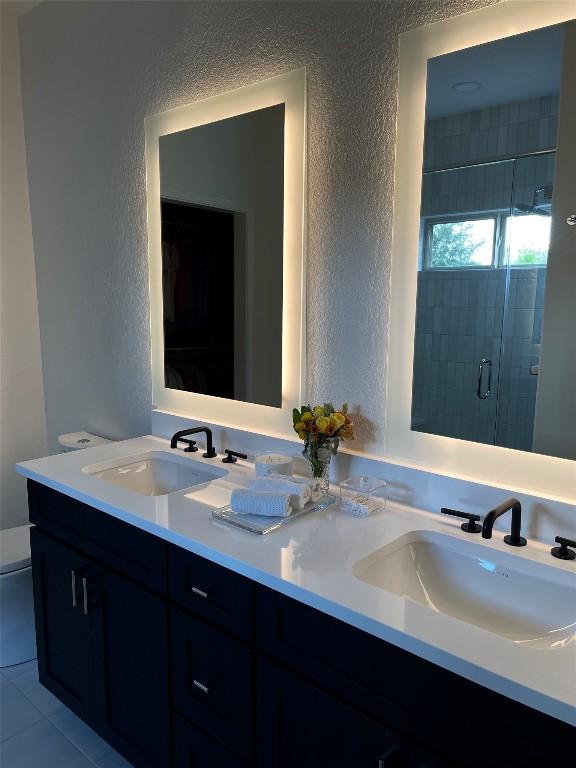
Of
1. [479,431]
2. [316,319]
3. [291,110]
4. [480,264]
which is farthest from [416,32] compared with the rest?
[479,431]

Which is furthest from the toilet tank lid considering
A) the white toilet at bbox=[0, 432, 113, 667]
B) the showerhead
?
the showerhead

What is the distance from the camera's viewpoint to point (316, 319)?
1.70 meters

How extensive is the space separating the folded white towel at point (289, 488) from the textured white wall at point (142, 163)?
0.90ft

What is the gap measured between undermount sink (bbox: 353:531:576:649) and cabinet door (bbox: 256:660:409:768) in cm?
26

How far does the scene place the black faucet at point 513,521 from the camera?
1186 millimetres

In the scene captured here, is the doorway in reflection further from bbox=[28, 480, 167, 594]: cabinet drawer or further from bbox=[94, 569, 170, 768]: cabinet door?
bbox=[94, 569, 170, 768]: cabinet door

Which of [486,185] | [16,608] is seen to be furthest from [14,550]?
[486,185]

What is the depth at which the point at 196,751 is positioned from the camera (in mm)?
1421

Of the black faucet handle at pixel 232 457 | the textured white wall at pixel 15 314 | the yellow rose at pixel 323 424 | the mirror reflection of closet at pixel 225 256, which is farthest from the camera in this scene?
the textured white wall at pixel 15 314

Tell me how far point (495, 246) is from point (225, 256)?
0.98 m

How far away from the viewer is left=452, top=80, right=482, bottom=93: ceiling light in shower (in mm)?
1336

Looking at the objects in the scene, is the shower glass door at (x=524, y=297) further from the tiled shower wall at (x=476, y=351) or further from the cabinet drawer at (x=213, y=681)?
the cabinet drawer at (x=213, y=681)

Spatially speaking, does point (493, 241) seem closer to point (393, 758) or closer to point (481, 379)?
point (481, 379)

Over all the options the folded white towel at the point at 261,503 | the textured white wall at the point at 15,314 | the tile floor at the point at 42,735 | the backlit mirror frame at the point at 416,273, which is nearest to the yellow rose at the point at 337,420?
the backlit mirror frame at the point at 416,273
